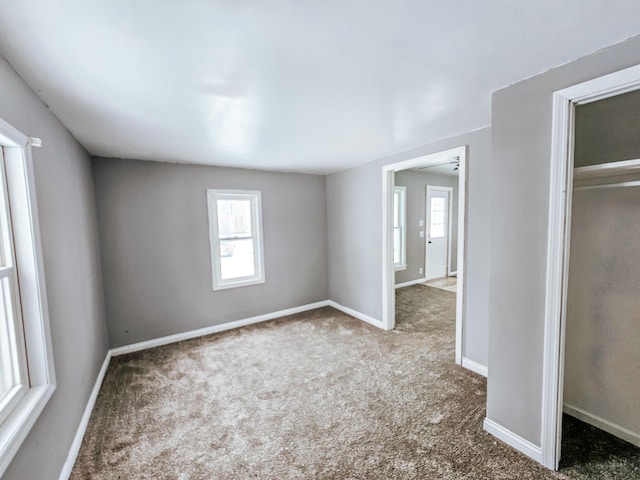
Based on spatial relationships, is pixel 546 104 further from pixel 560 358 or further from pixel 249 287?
pixel 249 287

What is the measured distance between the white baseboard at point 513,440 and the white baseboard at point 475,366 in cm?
74

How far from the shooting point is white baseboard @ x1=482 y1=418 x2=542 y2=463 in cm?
166

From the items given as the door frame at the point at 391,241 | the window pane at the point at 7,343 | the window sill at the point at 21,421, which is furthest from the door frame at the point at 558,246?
the window pane at the point at 7,343

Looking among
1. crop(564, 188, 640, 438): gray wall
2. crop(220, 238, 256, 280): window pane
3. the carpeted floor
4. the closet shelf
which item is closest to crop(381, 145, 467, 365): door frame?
the carpeted floor

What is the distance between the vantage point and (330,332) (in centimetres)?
360

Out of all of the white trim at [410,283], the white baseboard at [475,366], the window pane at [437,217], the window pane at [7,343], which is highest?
the window pane at [437,217]

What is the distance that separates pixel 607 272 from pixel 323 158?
104 inches

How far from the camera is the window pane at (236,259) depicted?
152 inches

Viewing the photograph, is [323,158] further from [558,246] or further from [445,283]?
[445,283]

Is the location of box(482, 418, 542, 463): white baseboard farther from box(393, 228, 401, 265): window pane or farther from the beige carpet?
box(393, 228, 401, 265): window pane

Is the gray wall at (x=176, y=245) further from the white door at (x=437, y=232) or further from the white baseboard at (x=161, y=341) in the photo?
the white door at (x=437, y=232)

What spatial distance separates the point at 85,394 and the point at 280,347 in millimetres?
1720

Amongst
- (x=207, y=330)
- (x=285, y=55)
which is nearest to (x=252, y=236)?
(x=207, y=330)

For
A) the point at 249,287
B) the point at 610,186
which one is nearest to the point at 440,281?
the point at 249,287
